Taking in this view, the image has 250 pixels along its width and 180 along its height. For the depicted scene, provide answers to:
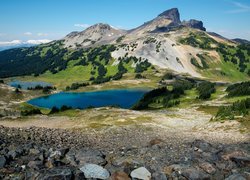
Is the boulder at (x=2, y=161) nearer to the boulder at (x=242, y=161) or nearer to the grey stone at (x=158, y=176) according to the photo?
the grey stone at (x=158, y=176)

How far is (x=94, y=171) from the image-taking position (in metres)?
22.9

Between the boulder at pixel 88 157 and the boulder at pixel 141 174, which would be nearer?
the boulder at pixel 141 174

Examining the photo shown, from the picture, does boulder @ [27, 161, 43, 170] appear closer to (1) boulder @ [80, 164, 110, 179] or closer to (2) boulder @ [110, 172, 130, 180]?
(1) boulder @ [80, 164, 110, 179]

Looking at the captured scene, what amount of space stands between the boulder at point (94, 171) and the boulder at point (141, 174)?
194 cm

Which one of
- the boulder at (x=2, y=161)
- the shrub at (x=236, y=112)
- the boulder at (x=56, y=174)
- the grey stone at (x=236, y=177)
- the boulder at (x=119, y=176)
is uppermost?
the boulder at (x=2, y=161)

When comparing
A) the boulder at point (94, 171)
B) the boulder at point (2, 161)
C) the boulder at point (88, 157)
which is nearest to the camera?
the boulder at point (2, 161)

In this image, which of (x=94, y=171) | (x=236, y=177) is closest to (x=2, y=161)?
(x=94, y=171)

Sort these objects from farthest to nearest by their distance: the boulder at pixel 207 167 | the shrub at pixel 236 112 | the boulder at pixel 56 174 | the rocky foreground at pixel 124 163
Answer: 1. the shrub at pixel 236 112
2. the boulder at pixel 207 167
3. the rocky foreground at pixel 124 163
4. the boulder at pixel 56 174

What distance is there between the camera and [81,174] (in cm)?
2212

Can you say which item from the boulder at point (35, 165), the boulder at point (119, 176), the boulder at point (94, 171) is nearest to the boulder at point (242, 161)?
the boulder at point (119, 176)

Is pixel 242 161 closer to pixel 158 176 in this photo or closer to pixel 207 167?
pixel 207 167

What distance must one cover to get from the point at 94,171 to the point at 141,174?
3544mm

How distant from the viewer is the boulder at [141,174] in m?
23.1

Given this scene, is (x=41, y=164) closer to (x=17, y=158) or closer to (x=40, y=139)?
(x=17, y=158)
